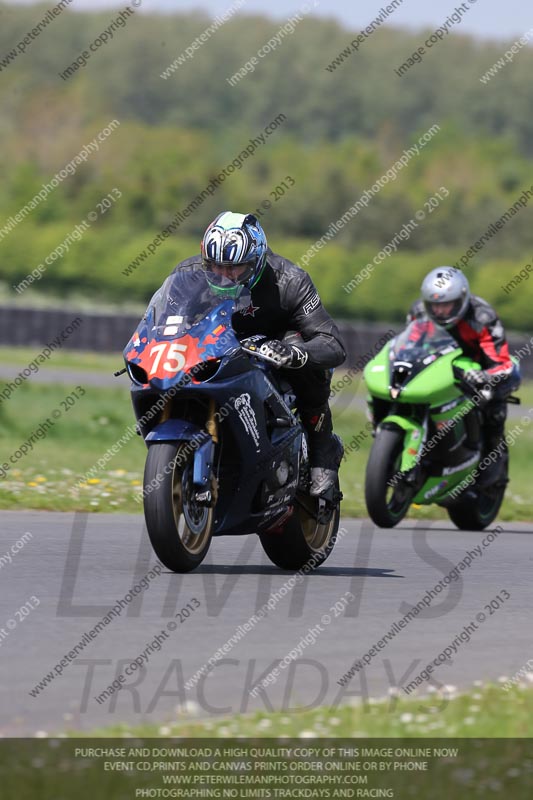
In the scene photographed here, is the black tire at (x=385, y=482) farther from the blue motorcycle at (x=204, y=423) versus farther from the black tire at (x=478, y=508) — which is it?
the blue motorcycle at (x=204, y=423)

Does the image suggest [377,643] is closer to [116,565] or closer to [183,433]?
[183,433]

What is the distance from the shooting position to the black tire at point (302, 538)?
8.02 m

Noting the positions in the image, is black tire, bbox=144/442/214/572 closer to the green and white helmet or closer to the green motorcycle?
the green and white helmet

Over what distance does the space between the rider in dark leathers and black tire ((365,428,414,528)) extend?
2.20 metres

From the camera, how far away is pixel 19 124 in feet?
297

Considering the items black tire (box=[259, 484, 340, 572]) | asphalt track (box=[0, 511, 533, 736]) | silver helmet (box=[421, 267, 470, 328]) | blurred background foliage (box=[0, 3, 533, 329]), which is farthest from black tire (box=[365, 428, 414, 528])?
blurred background foliage (box=[0, 3, 533, 329])

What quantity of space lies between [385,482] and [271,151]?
264 ft

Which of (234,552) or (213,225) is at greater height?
(213,225)

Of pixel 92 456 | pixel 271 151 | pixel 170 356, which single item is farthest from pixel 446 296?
pixel 271 151

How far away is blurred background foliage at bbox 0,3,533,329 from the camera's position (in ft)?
165

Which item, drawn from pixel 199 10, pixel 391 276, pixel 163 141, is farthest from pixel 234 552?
pixel 199 10

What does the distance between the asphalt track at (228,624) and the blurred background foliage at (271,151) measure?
9.24 metres

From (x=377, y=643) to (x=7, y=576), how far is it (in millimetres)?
2110

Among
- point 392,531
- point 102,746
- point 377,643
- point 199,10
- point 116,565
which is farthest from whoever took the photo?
point 199,10
